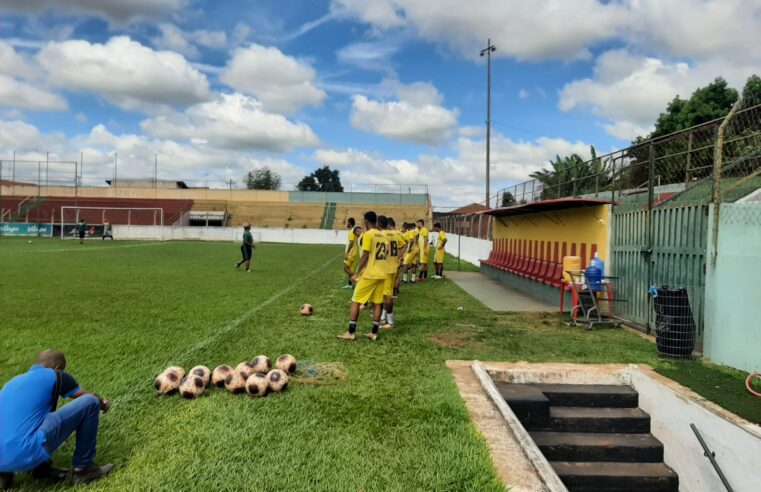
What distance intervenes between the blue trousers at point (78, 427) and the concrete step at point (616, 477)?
3.90m

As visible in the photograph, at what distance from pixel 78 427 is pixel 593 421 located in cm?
480

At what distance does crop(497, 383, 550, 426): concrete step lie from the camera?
210 inches

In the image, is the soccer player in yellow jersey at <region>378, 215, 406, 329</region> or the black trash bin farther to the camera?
the soccer player in yellow jersey at <region>378, 215, 406, 329</region>

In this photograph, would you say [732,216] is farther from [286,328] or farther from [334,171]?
[334,171]

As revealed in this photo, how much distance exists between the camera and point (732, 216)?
640cm

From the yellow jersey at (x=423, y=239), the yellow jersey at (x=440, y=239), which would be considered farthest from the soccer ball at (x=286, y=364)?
the yellow jersey at (x=440, y=239)

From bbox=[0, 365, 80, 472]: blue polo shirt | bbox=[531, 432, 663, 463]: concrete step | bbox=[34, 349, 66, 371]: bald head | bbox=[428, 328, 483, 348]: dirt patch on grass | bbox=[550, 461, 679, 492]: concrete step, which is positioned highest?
bbox=[34, 349, 66, 371]: bald head

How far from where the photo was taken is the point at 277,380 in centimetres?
500

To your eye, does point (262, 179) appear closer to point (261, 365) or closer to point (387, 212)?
point (387, 212)

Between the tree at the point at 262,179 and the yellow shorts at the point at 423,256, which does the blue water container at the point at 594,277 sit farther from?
the tree at the point at 262,179

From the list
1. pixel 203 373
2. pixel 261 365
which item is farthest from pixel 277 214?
pixel 203 373

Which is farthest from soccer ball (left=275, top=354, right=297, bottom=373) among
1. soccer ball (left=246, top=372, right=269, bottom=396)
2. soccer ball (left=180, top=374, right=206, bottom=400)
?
soccer ball (left=180, top=374, right=206, bottom=400)

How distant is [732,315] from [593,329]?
2.56m

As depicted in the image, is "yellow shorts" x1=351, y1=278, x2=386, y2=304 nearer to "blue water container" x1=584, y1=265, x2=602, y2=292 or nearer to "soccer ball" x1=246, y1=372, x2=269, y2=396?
"soccer ball" x1=246, y1=372, x2=269, y2=396
